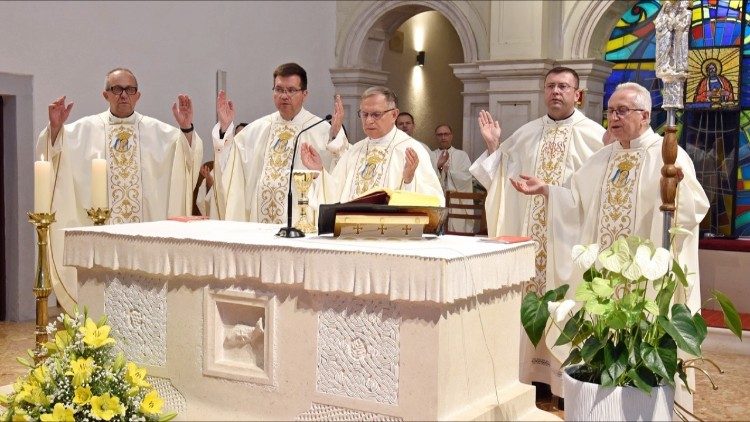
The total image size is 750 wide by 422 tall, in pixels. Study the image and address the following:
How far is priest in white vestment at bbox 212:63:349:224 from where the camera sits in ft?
20.5

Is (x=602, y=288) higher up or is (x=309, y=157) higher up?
(x=309, y=157)

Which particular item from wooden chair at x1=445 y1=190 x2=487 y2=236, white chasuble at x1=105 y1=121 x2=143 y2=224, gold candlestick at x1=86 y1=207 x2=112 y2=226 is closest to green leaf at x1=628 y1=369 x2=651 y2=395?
gold candlestick at x1=86 y1=207 x2=112 y2=226

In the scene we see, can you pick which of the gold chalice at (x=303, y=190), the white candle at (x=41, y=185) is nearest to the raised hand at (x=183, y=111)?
the white candle at (x=41, y=185)

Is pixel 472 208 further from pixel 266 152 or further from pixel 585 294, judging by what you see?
pixel 585 294

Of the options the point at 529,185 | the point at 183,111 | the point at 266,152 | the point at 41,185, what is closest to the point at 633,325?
the point at 529,185

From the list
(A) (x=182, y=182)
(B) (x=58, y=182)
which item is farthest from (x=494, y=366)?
(B) (x=58, y=182)

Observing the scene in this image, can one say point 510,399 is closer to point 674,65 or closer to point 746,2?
A: point 674,65

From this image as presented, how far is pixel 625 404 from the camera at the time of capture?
147 inches

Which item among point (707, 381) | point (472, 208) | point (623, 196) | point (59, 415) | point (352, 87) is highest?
point (352, 87)

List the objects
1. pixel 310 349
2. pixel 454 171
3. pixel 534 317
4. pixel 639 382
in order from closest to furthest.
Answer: pixel 639 382
pixel 310 349
pixel 534 317
pixel 454 171

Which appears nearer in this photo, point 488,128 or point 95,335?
point 95,335

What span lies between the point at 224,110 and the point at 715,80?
19.6 feet

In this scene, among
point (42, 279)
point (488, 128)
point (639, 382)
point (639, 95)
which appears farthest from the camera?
point (488, 128)

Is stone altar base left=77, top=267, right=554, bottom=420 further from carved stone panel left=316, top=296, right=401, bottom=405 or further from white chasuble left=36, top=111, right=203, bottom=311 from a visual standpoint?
white chasuble left=36, top=111, right=203, bottom=311
